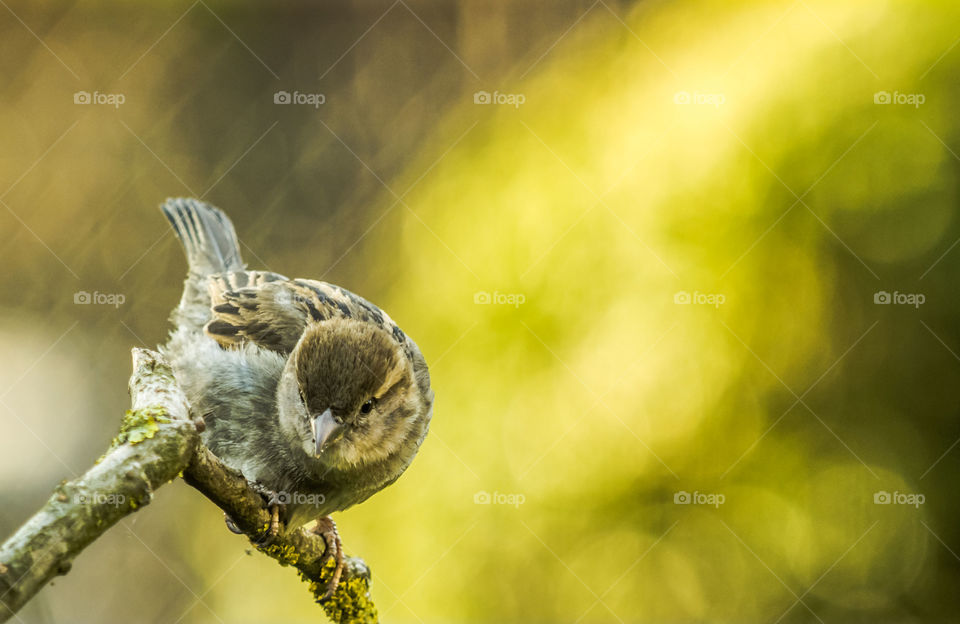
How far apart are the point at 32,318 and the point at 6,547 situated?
166 inches

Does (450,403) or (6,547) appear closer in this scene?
(6,547)

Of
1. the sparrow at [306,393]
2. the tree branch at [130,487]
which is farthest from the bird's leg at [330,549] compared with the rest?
the tree branch at [130,487]

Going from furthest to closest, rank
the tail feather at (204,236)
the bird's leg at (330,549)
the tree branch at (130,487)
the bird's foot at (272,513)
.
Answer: the tail feather at (204,236) → the bird's leg at (330,549) → the bird's foot at (272,513) → the tree branch at (130,487)

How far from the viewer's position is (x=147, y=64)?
545cm

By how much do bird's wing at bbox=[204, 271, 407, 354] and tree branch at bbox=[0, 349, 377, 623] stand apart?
0.89 metres

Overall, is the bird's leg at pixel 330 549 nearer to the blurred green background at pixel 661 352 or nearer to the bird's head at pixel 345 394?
the bird's head at pixel 345 394

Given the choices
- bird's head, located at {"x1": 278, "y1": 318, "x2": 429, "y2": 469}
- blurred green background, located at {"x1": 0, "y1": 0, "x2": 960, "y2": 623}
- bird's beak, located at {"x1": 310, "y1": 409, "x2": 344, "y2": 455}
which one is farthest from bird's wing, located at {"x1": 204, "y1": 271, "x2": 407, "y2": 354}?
blurred green background, located at {"x1": 0, "y1": 0, "x2": 960, "y2": 623}

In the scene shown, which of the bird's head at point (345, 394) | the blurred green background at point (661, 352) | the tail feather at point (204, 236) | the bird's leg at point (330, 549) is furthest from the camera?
the blurred green background at point (661, 352)

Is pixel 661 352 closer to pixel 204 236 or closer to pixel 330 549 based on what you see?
pixel 330 549

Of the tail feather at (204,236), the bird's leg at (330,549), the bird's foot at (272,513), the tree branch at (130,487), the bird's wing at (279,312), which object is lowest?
the bird's leg at (330,549)

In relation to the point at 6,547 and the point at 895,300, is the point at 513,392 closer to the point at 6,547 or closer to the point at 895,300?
the point at 895,300

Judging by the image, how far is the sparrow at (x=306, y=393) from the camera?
8.01 feet

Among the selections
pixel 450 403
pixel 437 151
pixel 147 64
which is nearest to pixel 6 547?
pixel 450 403

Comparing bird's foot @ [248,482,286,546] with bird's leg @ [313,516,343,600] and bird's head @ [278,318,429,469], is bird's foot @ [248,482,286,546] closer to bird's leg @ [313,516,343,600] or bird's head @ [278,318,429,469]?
bird's head @ [278,318,429,469]
